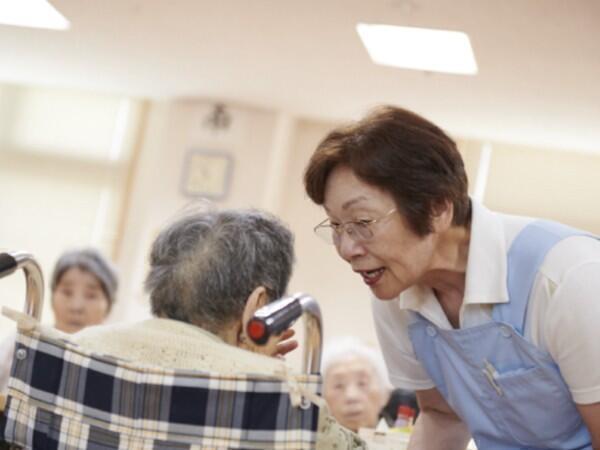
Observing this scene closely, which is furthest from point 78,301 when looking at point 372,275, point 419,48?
point 372,275

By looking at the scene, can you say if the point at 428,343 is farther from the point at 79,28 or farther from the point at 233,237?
the point at 79,28

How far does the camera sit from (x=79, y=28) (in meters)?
6.36

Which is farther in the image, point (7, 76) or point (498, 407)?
point (7, 76)

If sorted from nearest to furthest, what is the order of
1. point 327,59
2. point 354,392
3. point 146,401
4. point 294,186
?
point 146,401, point 354,392, point 327,59, point 294,186

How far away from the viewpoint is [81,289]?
14.2ft

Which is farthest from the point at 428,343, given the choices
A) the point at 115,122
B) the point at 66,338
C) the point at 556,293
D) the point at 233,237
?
the point at 115,122

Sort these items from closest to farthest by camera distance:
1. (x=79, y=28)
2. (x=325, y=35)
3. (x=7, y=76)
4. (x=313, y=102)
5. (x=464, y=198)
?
(x=464, y=198) → (x=325, y=35) → (x=79, y=28) → (x=313, y=102) → (x=7, y=76)

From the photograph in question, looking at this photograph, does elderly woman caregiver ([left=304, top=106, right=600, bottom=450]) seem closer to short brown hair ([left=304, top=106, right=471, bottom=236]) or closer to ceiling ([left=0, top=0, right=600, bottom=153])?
short brown hair ([left=304, top=106, right=471, bottom=236])

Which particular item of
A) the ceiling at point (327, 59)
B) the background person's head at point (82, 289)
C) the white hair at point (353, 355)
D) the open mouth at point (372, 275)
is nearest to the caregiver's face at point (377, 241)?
the open mouth at point (372, 275)

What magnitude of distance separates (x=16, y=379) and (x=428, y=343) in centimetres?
79

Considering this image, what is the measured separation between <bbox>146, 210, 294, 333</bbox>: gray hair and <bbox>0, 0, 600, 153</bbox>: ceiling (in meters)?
3.19

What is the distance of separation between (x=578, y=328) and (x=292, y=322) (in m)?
0.56

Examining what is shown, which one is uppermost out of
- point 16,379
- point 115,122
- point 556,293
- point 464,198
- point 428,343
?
point 115,122

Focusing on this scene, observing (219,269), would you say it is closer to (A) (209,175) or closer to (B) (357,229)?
(B) (357,229)
